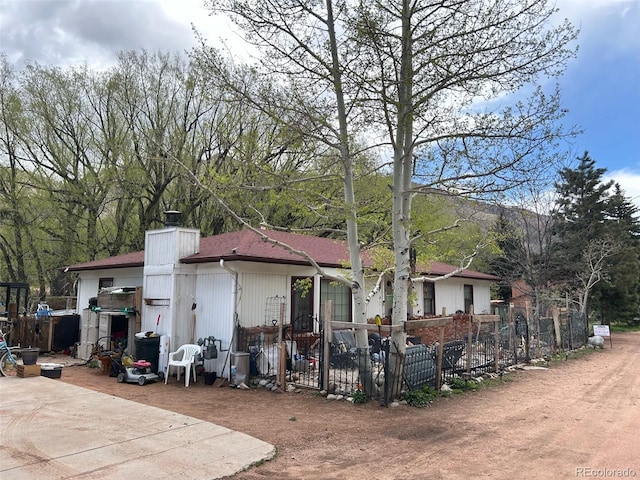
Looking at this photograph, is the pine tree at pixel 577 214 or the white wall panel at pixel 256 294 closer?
the white wall panel at pixel 256 294

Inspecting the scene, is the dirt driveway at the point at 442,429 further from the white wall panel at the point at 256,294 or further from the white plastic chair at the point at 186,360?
the white wall panel at the point at 256,294

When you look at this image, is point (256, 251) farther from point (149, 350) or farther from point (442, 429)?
point (442, 429)

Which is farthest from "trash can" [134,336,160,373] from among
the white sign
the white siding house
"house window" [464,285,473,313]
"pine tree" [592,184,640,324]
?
"pine tree" [592,184,640,324]

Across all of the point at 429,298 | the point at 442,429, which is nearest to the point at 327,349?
the point at 442,429

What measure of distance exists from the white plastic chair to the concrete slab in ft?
6.55

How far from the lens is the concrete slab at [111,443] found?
4.79m

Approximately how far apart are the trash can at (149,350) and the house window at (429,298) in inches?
397

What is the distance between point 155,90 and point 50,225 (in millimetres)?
7545

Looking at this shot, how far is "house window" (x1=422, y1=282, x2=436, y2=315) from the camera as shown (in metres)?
17.5

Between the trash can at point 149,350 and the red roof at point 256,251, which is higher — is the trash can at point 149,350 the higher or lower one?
the lower one

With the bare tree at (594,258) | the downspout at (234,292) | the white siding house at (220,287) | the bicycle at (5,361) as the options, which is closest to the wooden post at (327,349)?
the white siding house at (220,287)

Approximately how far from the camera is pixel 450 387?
9.22 metres

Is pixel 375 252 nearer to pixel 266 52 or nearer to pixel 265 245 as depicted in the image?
pixel 265 245

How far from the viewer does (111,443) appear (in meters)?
5.70
